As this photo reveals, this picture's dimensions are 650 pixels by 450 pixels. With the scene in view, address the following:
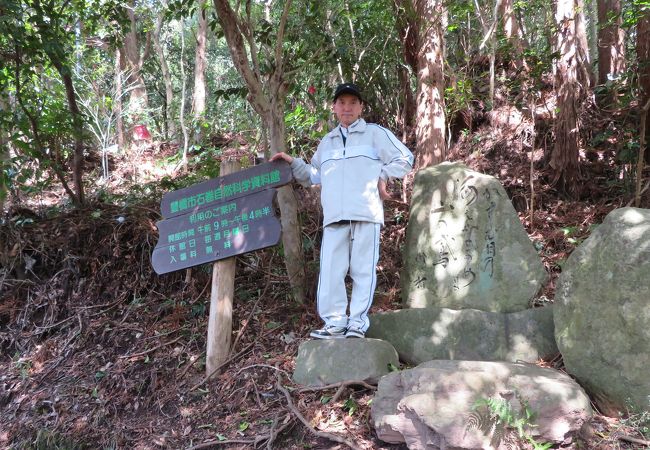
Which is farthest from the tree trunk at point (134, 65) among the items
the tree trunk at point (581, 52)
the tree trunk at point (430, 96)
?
the tree trunk at point (581, 52)

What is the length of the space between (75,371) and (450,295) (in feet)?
12.0

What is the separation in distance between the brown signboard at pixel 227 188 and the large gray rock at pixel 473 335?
61.8 inches

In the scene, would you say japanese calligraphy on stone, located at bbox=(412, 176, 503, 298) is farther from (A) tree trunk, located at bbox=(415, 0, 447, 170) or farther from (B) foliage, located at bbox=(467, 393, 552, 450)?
(A) tree trunk, located at bbox=(415, 0, 447, 170)

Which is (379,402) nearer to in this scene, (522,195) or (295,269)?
(295,269)

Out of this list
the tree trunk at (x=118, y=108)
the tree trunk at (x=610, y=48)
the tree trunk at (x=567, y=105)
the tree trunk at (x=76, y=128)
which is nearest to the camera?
the tree trunk at (x=76, y=128)

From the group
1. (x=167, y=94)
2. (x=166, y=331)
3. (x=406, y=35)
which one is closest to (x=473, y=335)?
(x=166, y=331)

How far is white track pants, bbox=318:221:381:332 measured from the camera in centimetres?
421

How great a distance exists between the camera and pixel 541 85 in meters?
7.93

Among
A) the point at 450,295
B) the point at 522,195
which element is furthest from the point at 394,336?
the point at 522,195

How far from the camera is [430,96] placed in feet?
22.1

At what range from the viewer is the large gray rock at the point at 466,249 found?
438cm

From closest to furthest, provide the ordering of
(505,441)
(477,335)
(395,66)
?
(505,441) < (477,335) < (395,66)

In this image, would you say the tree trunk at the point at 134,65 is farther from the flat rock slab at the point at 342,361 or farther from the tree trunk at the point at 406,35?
the flat rock slab at the point at 342,361

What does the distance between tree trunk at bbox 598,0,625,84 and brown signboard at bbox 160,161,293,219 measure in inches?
247
